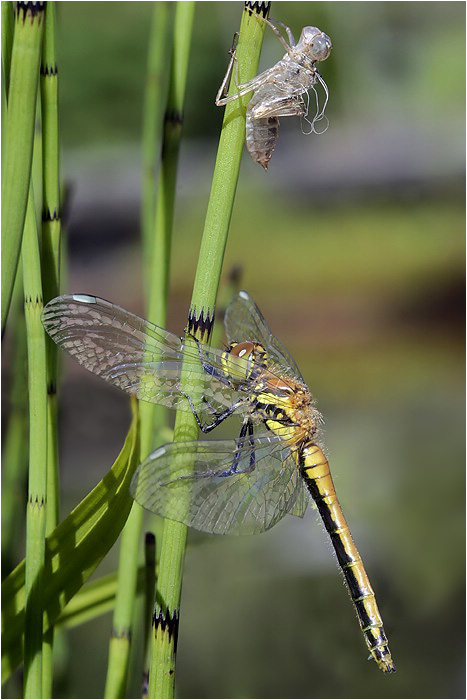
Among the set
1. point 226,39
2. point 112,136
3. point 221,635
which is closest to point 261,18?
point 221,635

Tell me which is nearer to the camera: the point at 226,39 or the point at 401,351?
the point at 226,39

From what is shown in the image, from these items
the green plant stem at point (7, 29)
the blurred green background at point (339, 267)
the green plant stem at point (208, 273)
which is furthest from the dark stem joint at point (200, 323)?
the blurred green background at point (339, 267)

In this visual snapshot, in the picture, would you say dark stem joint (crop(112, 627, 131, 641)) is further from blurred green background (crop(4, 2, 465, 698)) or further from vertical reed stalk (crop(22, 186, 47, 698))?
blurred green background (crop(4, 2, 465, 698))

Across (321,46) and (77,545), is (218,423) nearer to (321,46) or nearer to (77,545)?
(77,545)

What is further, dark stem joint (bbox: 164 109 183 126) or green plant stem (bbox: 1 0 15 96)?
dark stem joint (bbox: 164 109 183 126)

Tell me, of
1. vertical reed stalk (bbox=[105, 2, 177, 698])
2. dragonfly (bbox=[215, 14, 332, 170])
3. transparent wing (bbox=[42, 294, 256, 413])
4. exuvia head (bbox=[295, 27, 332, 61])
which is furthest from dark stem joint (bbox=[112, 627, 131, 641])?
exuvia head (bbox=[295, 27, 332, 61])

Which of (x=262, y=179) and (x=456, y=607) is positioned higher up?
(x=262, y=179)

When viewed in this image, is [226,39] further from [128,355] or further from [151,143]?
[128,355]

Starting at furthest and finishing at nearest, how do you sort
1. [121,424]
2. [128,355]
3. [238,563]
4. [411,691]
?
[121,424] < [238,563] < [411,691] < [128,355]
